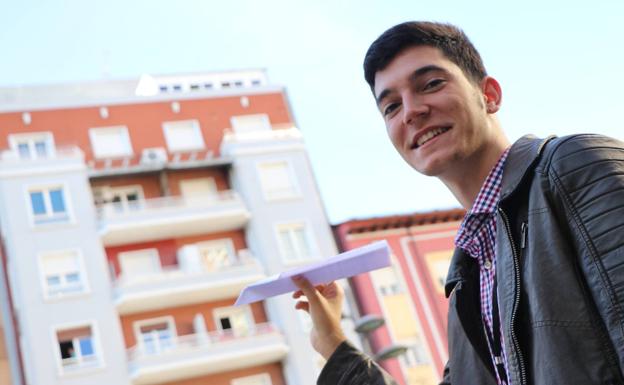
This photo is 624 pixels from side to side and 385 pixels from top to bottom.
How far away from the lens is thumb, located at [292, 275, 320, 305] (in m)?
2.18

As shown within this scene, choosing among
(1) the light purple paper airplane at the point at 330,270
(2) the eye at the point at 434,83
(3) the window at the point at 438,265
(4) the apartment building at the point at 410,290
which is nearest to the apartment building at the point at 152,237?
(4) the apartment building at the point at 410,290

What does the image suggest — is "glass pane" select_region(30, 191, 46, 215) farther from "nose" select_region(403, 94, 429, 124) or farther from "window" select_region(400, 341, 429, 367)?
"nose" select_region(403, 94, 429, 124)

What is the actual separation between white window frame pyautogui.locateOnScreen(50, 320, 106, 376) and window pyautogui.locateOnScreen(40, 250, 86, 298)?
0.78m

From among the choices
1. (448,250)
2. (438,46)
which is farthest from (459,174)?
(448,250)

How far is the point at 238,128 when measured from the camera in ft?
79.8

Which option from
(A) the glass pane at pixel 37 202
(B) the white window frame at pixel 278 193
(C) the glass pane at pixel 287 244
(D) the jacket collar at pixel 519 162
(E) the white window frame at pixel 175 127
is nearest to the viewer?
(D) the jacket collar at pixel 519 162

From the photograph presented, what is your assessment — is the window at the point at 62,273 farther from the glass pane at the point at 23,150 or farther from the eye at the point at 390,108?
the eye at the point at 390,108

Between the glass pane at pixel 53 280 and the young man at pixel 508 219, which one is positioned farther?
the glass pane at pixel 53 280

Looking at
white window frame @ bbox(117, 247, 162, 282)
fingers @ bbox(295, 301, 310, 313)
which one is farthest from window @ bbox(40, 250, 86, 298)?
fingers @ bbox(295, 301, 310, 313)

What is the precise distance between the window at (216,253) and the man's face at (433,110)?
801 inches

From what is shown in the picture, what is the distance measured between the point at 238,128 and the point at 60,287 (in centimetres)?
671

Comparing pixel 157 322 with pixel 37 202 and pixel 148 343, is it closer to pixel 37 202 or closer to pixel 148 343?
pixel 148 343

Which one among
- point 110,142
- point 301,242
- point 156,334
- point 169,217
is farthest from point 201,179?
point 156,334

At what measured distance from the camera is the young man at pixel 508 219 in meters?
1.26
